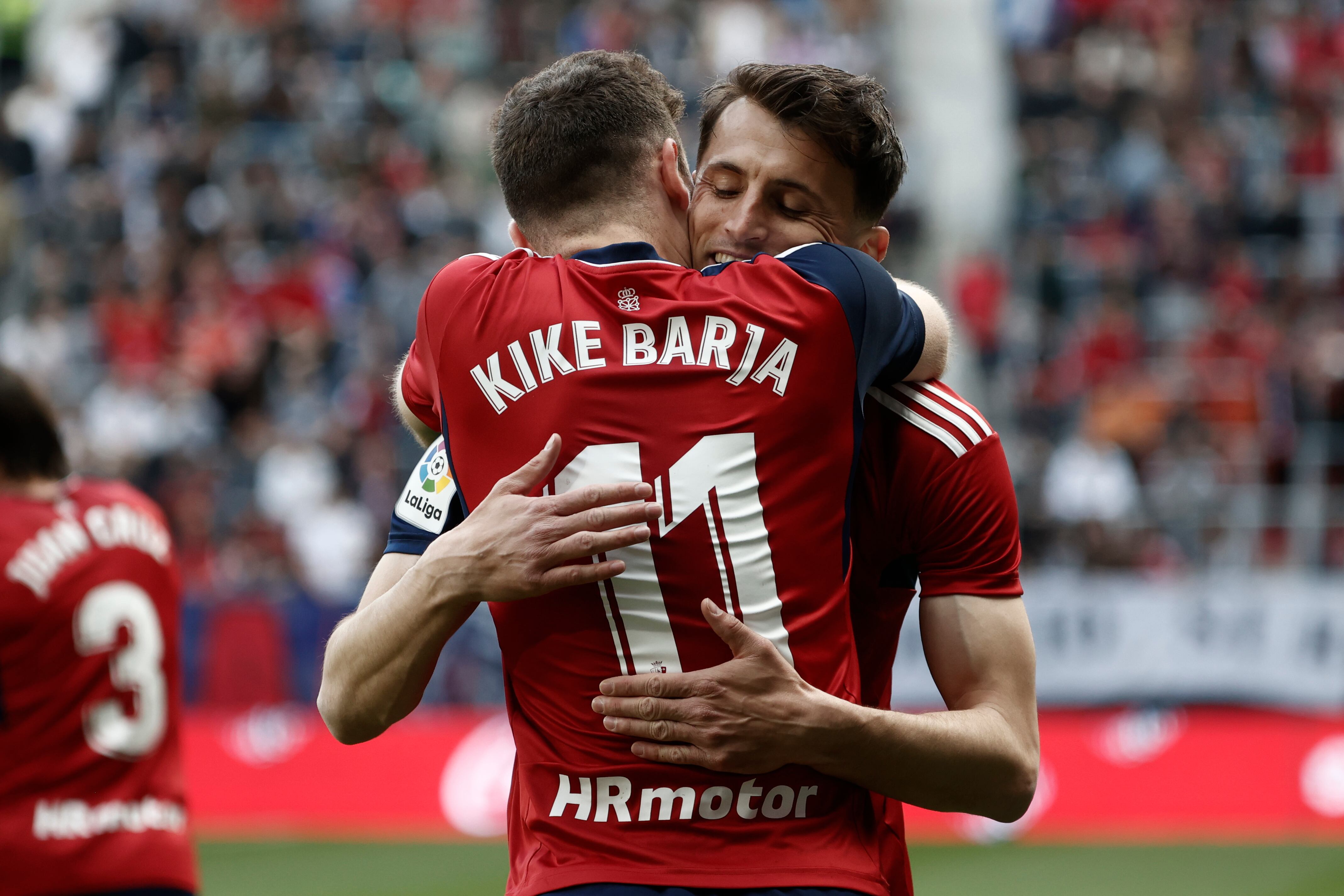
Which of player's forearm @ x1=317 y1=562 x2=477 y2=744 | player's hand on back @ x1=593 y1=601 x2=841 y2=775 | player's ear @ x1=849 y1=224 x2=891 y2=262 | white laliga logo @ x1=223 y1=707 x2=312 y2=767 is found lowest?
white laliga logo @ x1=223 y1=707 x2=312 y2=767

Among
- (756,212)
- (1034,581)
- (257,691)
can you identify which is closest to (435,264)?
(257,691)

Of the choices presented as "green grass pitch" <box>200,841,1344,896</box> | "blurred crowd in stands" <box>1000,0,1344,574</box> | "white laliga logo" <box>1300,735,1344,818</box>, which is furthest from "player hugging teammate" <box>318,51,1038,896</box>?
"blurred crowd in stands" <box>1000,0,1344,574</box>

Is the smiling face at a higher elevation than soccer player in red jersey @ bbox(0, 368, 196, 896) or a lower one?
higher

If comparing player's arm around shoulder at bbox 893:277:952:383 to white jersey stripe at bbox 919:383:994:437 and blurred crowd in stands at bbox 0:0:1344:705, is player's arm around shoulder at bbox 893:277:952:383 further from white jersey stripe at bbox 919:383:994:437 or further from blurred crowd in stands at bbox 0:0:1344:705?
blurred crowd in stands at bbox 0:0:1344:705

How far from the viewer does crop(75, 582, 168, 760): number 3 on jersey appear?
411 cm

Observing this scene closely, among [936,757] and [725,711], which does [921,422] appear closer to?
[936,757]

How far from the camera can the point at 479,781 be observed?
392 inches

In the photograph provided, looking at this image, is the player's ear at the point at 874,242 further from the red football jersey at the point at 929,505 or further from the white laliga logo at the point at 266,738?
the white laliga logo at the point at 266,738

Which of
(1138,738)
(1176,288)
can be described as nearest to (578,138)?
(1138,738)

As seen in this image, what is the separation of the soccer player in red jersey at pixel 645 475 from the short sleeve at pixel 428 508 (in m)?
0.13

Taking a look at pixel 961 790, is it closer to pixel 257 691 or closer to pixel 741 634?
pixel 741 634

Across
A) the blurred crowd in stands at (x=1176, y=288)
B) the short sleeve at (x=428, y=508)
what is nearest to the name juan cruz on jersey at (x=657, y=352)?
the short sleeve at (x=428, y=508)

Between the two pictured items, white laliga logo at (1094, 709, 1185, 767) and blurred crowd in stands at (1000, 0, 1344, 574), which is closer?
white laliga logo at (1094, 709, 1185, 767)

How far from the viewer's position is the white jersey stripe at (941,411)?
2725 millimetres
